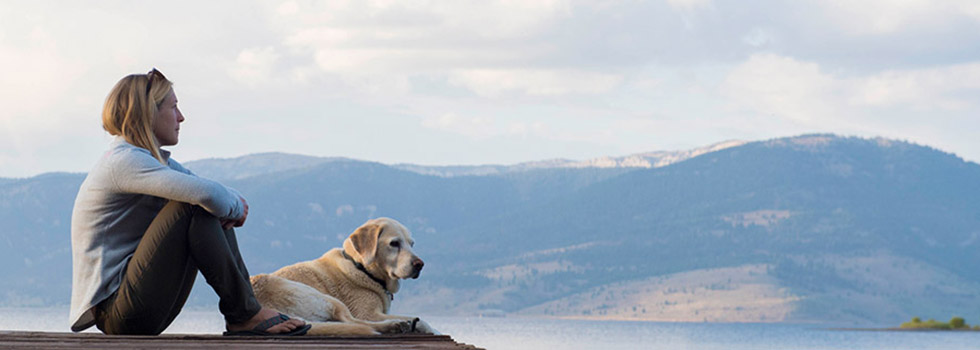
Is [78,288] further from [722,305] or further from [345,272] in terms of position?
[722,305]

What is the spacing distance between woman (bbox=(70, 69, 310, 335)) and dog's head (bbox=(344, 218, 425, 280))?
6.27 feet

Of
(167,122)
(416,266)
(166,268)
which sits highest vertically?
(167,122)

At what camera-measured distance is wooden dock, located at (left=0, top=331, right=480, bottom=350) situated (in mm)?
5125

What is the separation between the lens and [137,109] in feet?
19.5

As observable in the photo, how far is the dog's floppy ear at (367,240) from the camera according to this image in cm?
796

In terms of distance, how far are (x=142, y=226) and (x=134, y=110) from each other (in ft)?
1.73

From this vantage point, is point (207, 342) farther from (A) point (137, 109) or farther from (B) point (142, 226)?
(A) point (137, 109)

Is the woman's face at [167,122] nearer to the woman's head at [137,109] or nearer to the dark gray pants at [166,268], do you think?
the woman's head at [137,109]

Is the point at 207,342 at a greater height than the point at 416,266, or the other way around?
the point at 416,266

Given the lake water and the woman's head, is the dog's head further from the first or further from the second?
the lake water

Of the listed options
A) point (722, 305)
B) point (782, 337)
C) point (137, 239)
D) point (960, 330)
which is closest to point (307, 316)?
point (137, 239)

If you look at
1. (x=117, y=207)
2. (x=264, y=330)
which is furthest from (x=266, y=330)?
(x=117, y=207)

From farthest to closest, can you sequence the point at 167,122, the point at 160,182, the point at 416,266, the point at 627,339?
the point at 627,339
the point at 416,266
the point at 167,122
the point at 160,182

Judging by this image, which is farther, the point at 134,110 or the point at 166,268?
the point at 134,110
